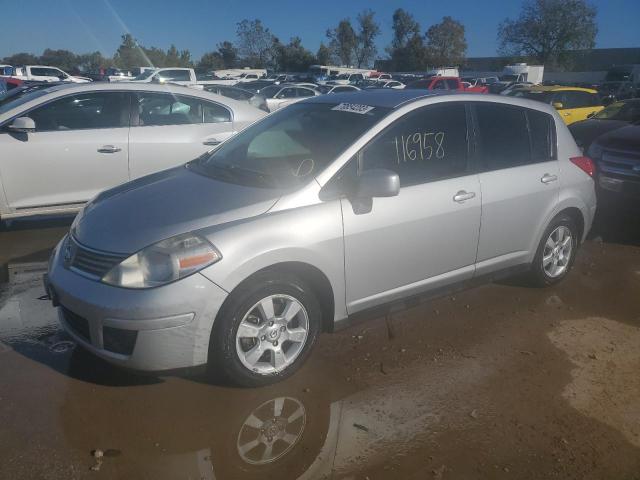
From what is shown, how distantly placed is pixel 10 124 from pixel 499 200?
4.84 metres

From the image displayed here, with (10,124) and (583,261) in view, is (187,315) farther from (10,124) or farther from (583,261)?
(583,261)

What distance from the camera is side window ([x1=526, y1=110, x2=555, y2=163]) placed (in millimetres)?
4527

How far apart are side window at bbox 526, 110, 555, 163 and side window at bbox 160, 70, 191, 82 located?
85.0ft

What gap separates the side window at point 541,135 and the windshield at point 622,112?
7.75m

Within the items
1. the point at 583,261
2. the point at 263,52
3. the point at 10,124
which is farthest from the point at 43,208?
the point at 263,52

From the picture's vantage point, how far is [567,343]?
399 centimetres

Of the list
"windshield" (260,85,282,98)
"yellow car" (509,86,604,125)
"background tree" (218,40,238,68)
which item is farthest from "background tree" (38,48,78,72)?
"yellow car" (509,86,604,125)

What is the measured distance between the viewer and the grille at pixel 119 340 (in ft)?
9.31

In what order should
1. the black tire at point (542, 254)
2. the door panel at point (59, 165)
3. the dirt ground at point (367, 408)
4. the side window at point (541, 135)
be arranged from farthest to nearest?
the door panel at point (59, 165) < the black tire at point (542, 254) < the side window at point (541, 135) < the dirt ground at point (367, 408)

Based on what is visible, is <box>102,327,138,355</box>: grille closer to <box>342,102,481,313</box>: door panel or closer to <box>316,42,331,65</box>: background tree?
<box>342,102,481,313</box>: door panel

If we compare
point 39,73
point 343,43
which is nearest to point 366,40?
point 343,43

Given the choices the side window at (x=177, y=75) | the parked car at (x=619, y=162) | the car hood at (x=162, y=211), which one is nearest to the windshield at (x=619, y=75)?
the side window at (x=177, y=75)

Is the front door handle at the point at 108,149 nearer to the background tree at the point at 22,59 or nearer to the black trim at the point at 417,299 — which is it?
the black trim at the point at 417,299

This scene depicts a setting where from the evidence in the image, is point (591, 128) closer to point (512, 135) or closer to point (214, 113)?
point (512, 135)
